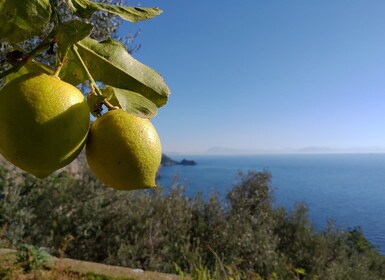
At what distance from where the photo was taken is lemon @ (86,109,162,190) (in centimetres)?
68

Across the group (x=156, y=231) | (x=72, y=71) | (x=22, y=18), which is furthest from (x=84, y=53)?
(x=156, y=231)

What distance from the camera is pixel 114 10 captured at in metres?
0.69

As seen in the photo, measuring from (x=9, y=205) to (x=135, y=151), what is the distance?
259 inches

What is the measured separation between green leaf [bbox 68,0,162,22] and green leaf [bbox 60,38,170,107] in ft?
0.27

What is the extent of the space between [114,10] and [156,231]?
6.86 metres

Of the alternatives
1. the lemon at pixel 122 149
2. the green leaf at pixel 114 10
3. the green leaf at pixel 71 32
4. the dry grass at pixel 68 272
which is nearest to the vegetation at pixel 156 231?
the dry grass at pixel 68 272

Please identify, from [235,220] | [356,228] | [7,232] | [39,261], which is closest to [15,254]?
[39,261]

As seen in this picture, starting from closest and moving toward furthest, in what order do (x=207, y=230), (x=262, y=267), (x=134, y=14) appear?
(x=134, y=14), (x=262, y=267), (x=207, y=230)

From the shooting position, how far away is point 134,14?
72 cm

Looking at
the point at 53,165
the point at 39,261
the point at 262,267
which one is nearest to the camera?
the point at 53,165

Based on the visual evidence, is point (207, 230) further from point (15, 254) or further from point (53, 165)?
point (53, 165)

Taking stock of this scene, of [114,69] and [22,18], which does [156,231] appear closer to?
[114,69]

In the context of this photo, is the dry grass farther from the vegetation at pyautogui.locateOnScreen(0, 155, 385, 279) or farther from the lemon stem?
the lemon stem

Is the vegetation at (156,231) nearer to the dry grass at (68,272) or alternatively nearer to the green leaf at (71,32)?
the dry grass at (68,272)
